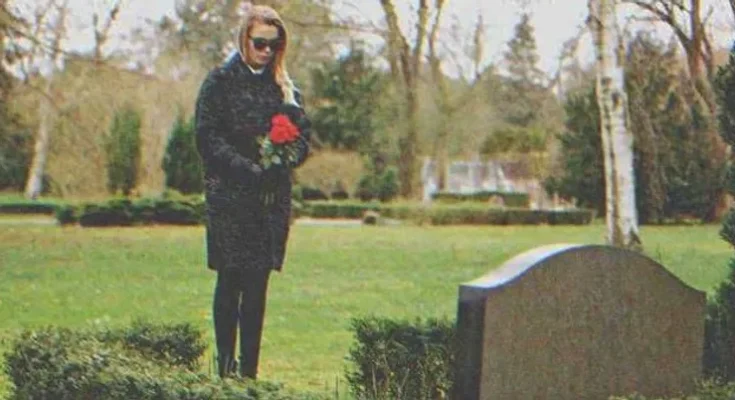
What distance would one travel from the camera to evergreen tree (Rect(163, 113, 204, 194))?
38656 millimetres

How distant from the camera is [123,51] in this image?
42.1 meters

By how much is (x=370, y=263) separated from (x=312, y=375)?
12.7 metres

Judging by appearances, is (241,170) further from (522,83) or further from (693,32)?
(522,83)

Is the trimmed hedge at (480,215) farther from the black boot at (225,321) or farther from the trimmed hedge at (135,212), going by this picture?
the black boot at (225,321)

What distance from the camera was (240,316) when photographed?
743 centimetres

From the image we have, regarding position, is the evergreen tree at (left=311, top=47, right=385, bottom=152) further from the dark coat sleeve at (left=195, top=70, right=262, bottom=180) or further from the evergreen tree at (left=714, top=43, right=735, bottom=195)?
the dark coat sleeve at (left=195, top=70, right=262, bottom=180)

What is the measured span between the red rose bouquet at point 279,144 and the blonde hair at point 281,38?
213 millimetres

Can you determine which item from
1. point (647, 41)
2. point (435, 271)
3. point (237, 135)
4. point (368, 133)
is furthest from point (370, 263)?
point (368, 133)

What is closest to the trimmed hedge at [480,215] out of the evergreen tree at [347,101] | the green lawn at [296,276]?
the green lawn at [296,276]

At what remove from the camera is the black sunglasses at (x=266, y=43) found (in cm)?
723

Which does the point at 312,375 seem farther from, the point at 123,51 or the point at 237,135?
the point at 123,51

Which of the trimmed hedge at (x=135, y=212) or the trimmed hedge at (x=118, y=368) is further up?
the trimmed hedge at (x=135, y=212)

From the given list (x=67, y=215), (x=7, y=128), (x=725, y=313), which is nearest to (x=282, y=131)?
(x=725, y=313)

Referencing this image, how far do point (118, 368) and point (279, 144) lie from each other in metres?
1.61
